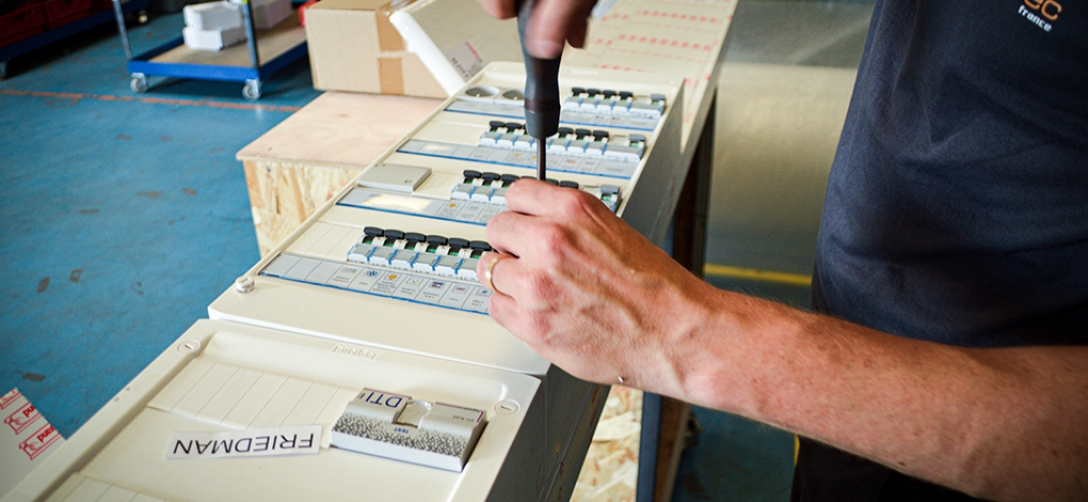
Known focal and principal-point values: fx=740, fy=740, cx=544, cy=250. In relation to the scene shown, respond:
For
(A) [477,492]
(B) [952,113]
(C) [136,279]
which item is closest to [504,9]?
(A) [477,492]

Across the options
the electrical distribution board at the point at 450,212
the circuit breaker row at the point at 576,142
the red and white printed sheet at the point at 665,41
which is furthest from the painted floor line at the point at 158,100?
the circuit breaker row at the point at 576,142

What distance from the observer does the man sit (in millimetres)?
511

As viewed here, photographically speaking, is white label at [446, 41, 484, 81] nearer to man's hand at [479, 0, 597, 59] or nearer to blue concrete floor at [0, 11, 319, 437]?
man's hand at [479, 0, 597, 59]

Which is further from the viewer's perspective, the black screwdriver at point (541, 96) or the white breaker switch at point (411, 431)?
the black screwdriver at point (541, 96)

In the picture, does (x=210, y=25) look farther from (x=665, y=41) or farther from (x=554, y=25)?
(x=554, y=25)

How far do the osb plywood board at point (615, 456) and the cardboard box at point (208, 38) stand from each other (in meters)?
3.28

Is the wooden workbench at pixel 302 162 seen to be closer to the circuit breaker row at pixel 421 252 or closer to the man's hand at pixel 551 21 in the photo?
the circuit breaker row at pixel 421 252

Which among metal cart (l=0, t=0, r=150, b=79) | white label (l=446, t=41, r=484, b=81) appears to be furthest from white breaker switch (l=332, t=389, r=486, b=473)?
metal cart (l=0, t=0, r=150, b=79)

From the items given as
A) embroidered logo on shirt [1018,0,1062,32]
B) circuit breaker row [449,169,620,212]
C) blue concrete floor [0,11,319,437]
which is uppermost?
embroidered logo on shirt [1018,0,1062,32]

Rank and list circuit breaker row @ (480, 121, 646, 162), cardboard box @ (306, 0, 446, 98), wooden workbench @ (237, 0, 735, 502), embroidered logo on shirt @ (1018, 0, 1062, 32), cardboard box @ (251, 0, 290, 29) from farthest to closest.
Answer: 1. cardboard box @ (251, 0, 290, 29)
2. cardboard box @ (306, 0, 446, 98)
3. wooden workbench @ (237, 0, 735, 502)
4. circuit breaker row @ (480, 121, 646, 162)
5. embroidered logo on shirt @ (1018, 0, 1062, 32)

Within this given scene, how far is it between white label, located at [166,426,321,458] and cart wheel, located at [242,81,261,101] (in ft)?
11.8

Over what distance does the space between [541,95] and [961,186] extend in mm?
433

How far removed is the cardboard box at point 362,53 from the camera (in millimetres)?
1883

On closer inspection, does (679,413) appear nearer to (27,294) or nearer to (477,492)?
(477,492)
